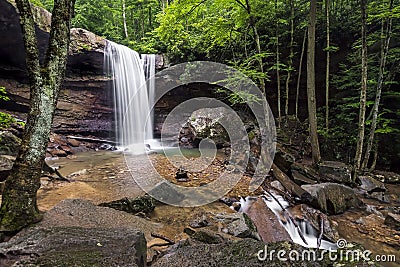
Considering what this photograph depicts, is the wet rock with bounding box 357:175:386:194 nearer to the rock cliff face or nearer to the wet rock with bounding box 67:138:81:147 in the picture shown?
the wet rock with bounding box 67:138:81:147

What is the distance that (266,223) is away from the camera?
4.53m

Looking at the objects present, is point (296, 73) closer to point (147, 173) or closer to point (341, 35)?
point (341, 35)

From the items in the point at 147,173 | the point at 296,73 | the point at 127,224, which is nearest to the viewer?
the point at 127,224

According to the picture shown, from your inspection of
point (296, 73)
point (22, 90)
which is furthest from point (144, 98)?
point (296, 73)

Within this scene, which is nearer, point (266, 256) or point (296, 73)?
point (266, 256)

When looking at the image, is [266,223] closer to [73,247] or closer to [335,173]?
[73,247]

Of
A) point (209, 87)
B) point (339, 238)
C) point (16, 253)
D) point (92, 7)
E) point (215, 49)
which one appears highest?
point (92, 7)

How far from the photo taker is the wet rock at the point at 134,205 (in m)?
4.24

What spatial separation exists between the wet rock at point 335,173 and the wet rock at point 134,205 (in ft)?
17.6

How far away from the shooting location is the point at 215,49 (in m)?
13.1

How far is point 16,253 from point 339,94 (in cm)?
1250

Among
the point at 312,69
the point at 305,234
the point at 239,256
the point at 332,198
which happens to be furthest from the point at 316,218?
the point at 312,69

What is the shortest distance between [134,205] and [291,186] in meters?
4.13

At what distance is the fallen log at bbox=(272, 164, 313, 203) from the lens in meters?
5.58
